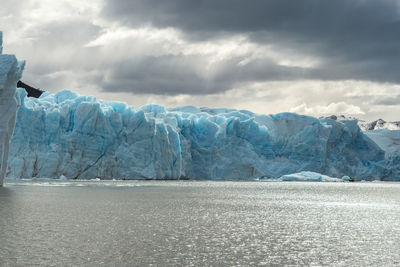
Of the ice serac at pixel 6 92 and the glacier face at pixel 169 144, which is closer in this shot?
the ice serac at pixel 6 92

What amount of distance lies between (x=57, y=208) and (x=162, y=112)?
54380 millimetres

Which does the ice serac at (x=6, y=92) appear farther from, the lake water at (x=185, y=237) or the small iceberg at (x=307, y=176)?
the small iceberg at (x=307, y=176)

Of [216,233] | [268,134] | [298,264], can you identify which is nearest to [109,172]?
[268,134]

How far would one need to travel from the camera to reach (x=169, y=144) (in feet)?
216

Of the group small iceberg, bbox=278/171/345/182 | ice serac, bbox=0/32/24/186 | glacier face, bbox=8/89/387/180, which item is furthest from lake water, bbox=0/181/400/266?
small iceberg, bbox=278/171/345/182

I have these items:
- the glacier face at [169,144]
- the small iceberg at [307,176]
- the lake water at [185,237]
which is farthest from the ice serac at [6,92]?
the small iceberg at [307,176]

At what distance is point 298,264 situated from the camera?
12.7 meters

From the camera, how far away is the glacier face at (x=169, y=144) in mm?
58116

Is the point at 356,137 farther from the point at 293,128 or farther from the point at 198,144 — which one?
the point at 198,144

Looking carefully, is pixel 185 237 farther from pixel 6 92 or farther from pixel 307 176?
pixel 307 176

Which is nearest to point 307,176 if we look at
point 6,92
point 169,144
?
point 169,144

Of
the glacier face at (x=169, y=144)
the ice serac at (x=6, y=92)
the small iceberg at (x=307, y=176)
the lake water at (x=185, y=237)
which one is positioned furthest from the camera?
the small iceberg at (x=307, y=176)

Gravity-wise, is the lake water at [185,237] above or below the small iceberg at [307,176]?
below

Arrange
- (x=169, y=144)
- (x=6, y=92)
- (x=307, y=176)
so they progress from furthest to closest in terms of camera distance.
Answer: (x=307, y=176), (x=169, y=144), (x=6, y=92)
